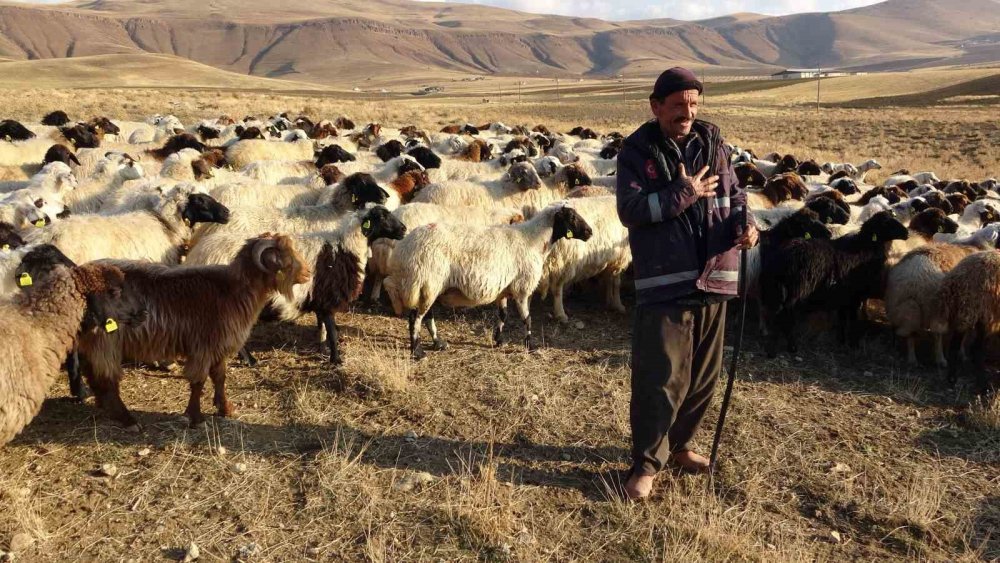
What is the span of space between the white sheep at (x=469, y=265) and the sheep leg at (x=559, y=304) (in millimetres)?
894

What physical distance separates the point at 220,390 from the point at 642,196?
11.9 feet

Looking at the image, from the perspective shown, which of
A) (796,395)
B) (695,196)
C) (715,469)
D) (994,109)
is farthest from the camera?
(994,109)

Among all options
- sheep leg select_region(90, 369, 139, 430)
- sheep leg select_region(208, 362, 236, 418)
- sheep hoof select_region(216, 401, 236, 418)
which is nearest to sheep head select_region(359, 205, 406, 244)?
sheep leg select_region(208, 362, 236, 418)

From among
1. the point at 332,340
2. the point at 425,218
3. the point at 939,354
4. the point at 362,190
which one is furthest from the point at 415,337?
the point at 939,354

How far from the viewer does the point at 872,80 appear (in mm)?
73188

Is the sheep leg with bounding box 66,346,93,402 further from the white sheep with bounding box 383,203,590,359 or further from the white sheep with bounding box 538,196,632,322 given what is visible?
the white sheep with bounding box 538,196,632,322

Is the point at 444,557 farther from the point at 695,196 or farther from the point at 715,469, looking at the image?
the point at 695,196

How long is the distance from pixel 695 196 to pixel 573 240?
431 centimetres

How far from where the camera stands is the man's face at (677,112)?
361 centimetres

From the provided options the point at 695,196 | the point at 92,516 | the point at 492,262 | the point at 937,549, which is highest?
the point at 695,196

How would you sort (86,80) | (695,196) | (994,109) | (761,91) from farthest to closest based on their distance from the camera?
(86,80), (761,91), (994,109), (695,196)

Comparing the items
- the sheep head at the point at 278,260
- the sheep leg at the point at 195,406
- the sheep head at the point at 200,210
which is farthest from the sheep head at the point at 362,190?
the sheep leg at the point at 195,406

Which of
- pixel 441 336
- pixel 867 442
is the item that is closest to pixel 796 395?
pixel 867 442

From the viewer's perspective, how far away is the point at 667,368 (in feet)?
12.8
